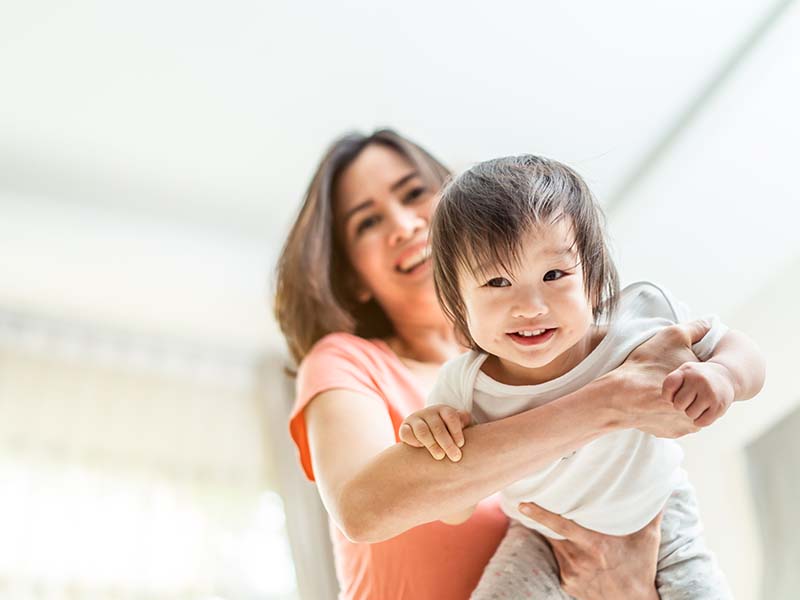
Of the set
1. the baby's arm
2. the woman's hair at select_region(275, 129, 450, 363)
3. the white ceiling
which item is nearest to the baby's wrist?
the baby's arm

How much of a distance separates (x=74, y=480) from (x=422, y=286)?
151cm

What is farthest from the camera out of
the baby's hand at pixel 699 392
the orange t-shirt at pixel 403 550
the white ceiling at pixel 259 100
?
the white ceiling at pixel 259 100

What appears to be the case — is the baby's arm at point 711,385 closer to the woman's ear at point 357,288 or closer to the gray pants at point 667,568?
the gray pants at point 667,568

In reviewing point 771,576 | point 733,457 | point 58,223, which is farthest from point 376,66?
point 771,576

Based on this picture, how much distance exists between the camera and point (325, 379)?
5.01 feet

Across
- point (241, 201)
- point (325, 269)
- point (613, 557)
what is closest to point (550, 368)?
point (613, 557)

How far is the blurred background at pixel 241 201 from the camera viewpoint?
8.09ft

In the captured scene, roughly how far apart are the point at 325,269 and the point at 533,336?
2.80ft

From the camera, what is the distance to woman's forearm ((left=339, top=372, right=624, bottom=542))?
3.59ft

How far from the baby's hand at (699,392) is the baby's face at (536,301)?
0.47 feet

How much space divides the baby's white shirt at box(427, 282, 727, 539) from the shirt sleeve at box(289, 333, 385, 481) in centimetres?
30

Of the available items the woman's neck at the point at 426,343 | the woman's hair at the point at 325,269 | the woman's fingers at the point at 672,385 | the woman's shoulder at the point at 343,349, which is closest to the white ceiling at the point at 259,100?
the woman's hair at the point at 325,269

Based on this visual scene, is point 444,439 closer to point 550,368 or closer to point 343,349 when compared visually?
point 550,368

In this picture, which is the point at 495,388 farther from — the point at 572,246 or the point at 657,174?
the point at 657,174
